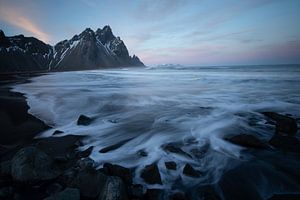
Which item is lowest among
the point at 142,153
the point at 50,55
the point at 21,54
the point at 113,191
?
the point at 142,153

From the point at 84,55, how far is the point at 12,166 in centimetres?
17349

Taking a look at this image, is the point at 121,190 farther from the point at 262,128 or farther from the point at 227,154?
the point at 262,128

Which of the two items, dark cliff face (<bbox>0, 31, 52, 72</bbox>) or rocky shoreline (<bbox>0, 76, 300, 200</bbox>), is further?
dark cliff face (<bbox>0, 31, 52, 72</bbox>)

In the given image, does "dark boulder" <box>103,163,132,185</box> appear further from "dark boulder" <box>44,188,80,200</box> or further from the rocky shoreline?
"dark boulder" <box>44,188,80,200</box>

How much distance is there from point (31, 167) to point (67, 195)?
146cm

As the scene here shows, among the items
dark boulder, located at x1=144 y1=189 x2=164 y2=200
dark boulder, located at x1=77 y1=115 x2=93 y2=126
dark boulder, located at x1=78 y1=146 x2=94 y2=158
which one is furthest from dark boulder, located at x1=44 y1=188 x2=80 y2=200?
dark boulder, located at x1=77 y1=115 x2=93 y2=126

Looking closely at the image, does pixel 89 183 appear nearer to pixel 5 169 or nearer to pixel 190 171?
pixel 5 169

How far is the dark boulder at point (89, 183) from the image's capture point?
4.39 m

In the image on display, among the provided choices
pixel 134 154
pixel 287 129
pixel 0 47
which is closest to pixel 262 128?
pixel 287 129

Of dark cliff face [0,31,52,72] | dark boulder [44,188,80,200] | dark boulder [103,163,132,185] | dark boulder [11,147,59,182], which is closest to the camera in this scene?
dark boulder [44,188,80,200]

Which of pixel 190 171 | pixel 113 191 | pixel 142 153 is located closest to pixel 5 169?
pixel 113 191

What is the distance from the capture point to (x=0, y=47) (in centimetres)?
9938

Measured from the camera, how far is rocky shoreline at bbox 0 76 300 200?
445cm

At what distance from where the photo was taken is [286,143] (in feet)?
23.5
